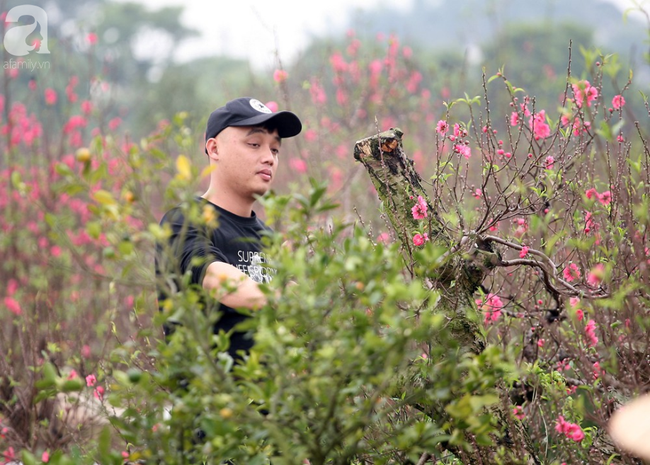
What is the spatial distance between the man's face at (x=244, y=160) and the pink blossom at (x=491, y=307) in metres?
1.03

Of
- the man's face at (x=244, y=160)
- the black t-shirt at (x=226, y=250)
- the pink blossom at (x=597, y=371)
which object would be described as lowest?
the black t-shirt at (x=226, y=250)

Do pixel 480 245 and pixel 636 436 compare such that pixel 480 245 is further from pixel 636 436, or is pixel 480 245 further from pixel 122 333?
pixel 122 333

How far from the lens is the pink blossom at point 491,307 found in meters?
2.72

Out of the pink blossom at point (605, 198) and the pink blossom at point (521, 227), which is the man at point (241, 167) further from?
the pink blossom at point (605, 198)

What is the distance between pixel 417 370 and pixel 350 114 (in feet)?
23.9

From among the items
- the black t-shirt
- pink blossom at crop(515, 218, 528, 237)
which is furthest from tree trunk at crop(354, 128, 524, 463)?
the black t-shirt

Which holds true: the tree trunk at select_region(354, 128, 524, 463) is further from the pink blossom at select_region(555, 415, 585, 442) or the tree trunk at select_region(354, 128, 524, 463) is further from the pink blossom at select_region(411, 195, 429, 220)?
the pink blossom at select_region(555, 415, 585, 442)

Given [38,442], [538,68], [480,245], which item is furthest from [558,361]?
[538,68]

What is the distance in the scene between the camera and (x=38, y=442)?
4.54 meters

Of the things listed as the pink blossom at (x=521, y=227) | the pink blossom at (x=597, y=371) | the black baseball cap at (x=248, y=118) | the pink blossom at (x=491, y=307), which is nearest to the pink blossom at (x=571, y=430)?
the pink blossom at (x=597, y=371)

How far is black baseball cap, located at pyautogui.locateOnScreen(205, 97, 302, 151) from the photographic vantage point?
274cm

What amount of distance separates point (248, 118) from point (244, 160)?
0.18 metres

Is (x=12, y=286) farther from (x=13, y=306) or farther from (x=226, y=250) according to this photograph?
(x=226, y=250)

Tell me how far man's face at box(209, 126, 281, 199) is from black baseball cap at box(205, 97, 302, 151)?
0.03m
